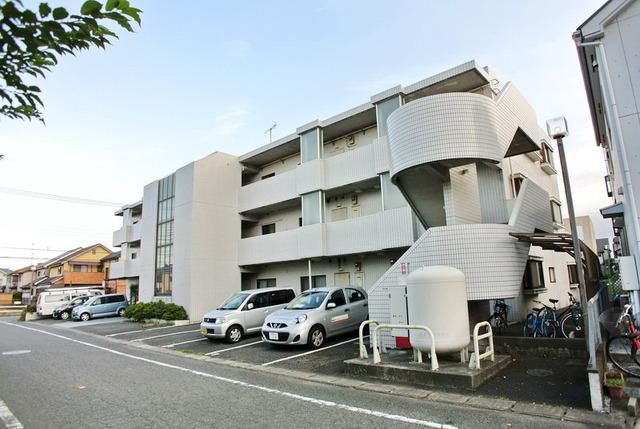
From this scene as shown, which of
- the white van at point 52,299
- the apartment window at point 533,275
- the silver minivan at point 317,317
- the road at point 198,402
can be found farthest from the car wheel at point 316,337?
the white van at point 52,299

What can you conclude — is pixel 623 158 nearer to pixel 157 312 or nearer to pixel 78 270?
pixel 157 312

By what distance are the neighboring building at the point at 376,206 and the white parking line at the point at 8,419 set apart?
23.1 ft

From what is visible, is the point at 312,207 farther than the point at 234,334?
Yes

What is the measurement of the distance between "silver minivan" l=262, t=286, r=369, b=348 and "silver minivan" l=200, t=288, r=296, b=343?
1802 millimetres

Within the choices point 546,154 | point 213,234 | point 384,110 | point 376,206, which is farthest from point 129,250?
point 546,154

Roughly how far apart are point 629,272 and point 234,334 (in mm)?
10453

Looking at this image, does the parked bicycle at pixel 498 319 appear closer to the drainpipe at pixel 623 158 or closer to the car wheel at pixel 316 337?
the drainpipe at pixel 623 158

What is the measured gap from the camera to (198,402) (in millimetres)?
6117

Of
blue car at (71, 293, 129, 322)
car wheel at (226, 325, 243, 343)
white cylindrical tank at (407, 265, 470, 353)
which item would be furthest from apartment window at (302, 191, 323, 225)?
blue car at (71, 293, 129, 322)

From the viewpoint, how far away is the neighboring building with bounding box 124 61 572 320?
350 inches

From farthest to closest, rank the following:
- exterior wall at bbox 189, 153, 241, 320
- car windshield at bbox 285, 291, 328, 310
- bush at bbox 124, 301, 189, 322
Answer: exterior wall at bbox 189, 153, 241, 320
bush at bbox 124, 301, 189, 322
car windshield at bbox 285, 291, 328, 310

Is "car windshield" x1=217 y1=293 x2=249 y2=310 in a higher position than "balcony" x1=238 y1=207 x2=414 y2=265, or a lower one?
lower

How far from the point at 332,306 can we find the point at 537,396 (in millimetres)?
6381

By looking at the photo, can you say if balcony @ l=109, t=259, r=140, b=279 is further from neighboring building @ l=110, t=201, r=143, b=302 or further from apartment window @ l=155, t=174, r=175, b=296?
apartment window @ l=155, t=174, r=175, b=296
